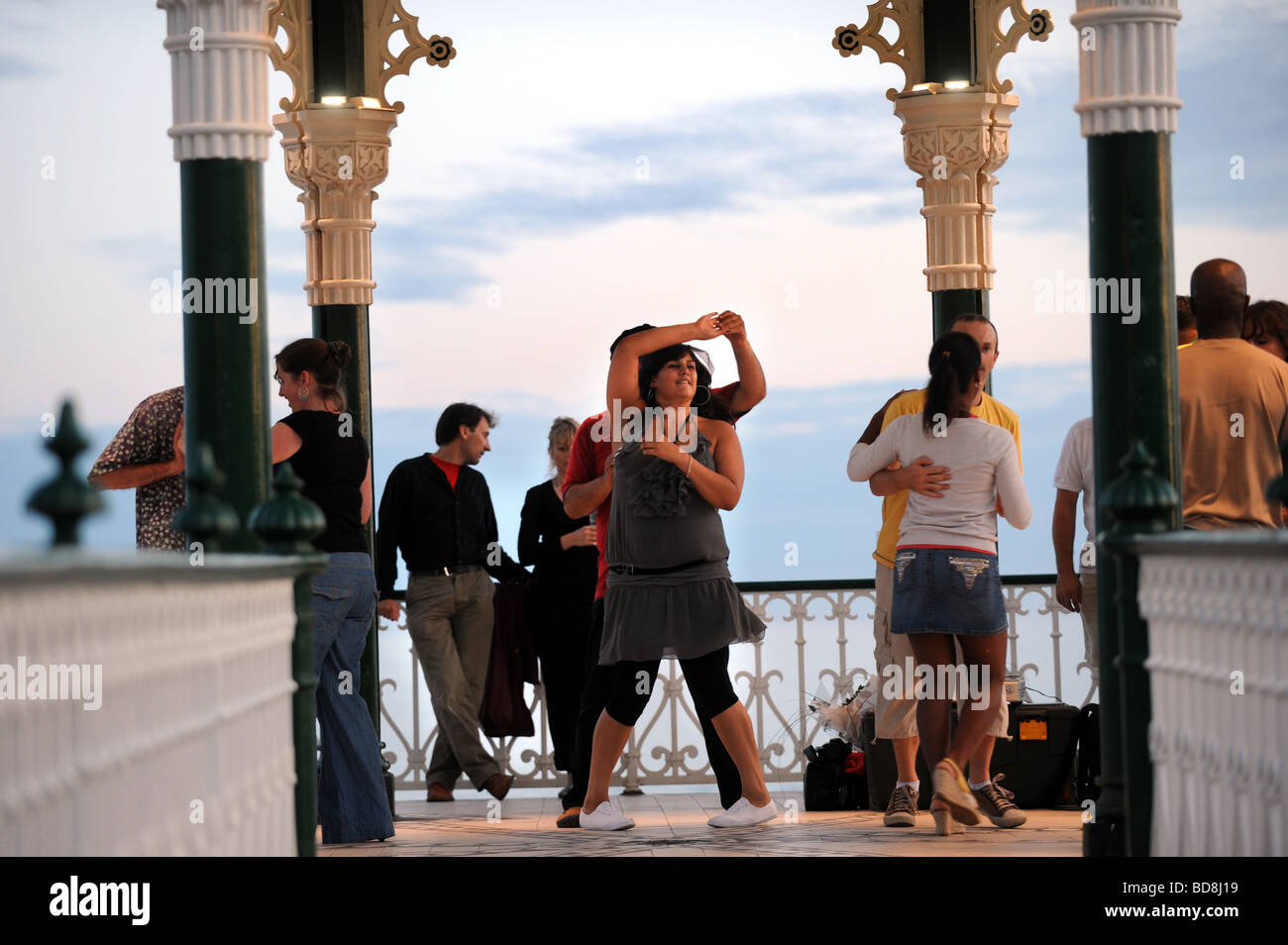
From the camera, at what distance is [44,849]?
2.48 m

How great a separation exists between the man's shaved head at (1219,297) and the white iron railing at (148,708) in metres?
2.60

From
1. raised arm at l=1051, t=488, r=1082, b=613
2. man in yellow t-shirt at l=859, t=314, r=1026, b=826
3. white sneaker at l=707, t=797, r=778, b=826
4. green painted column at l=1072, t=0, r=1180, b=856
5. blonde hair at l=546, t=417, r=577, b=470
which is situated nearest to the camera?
green painted column at l=1072, t=0, r=1180, b=856

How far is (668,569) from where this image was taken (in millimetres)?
5578

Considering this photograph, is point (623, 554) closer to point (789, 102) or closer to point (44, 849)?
point (44, 849)

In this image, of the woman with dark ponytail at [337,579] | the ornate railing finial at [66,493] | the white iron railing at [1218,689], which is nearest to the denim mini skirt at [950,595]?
the white iron railing at [1218,689]

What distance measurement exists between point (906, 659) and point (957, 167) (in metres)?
2.39

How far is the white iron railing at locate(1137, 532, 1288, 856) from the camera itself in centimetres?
319

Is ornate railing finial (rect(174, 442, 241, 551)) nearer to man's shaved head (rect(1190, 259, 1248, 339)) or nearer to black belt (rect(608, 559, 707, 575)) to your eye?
black belt (rect(608, 559, 707, 575))

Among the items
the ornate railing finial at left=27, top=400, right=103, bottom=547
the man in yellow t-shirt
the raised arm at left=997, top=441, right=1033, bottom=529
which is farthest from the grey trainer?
the ornate railing finial at left=27, top=400, right=103, bottom=547

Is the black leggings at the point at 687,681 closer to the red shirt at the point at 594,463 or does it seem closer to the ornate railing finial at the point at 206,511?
the red shirt at the point at 594,463

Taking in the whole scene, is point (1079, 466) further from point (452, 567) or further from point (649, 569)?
point (452, 567)

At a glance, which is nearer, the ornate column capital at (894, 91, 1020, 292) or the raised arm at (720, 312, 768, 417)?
the raised arm at (720, 312, 768, 417)

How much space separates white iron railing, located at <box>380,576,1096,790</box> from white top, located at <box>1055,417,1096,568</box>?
5.57 ft
